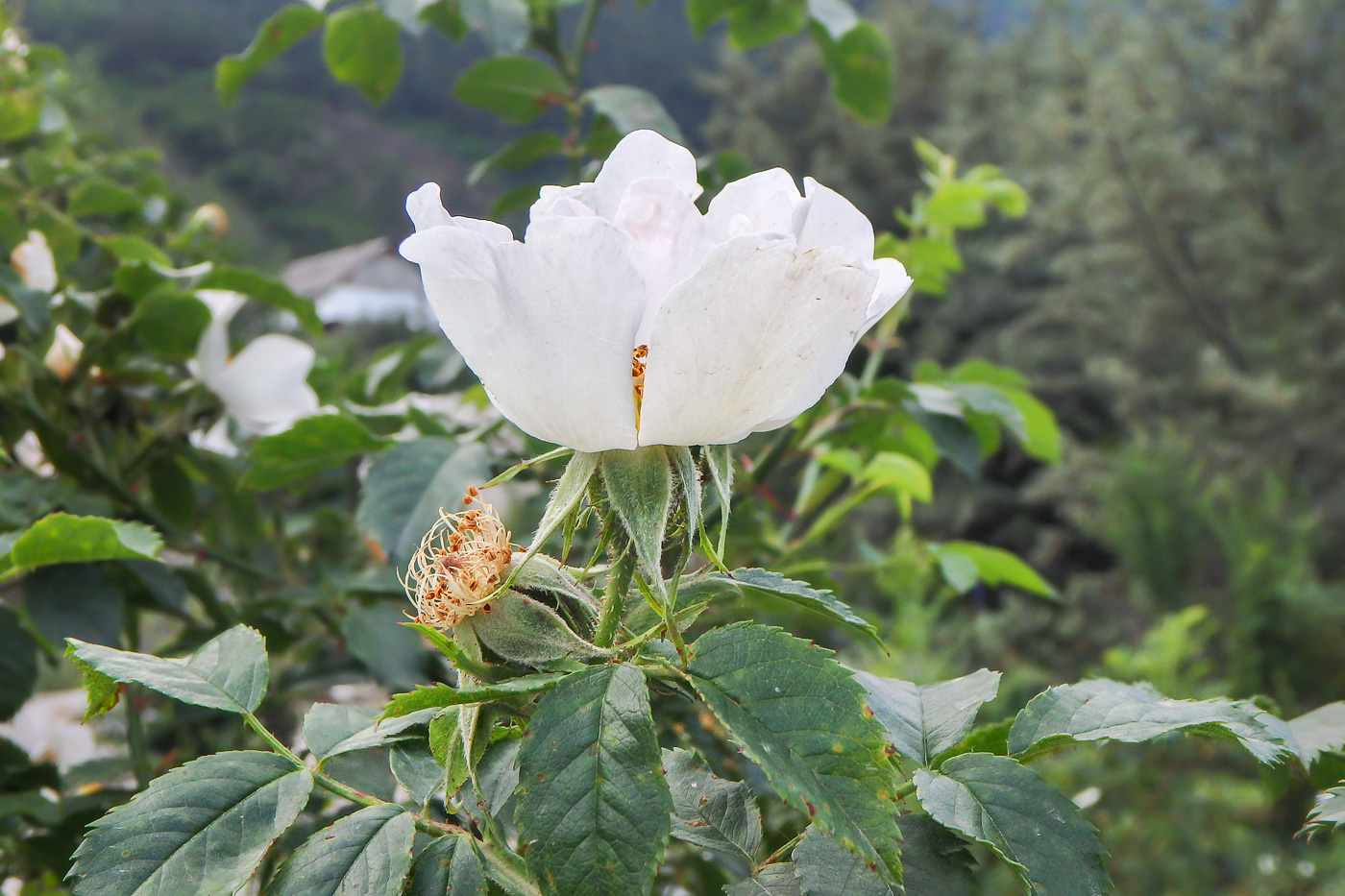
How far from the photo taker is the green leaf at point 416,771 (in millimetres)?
302

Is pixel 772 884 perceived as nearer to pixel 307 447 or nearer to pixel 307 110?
pixel 307 447

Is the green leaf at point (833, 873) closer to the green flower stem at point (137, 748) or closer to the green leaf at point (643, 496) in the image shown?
the green leaf at point (643, 496)

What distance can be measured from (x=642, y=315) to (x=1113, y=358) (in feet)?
21.0

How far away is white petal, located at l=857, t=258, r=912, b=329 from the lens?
287 mm

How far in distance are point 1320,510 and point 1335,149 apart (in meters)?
2.21

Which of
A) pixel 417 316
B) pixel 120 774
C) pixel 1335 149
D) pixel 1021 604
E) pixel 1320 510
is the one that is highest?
pixel 120 774

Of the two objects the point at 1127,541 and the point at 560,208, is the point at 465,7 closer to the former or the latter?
the point at 560,208

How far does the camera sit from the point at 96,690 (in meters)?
0.31

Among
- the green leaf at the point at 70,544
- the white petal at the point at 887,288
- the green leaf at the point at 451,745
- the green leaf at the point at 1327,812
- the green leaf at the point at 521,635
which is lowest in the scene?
the green leaf at the point at 70,544

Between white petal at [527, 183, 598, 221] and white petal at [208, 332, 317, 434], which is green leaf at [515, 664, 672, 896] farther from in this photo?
white petal at [208, 332, 317, 434]

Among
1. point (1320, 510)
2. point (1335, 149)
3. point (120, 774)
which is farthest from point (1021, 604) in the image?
point (120, 774)

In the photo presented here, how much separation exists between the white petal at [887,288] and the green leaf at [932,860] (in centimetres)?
15

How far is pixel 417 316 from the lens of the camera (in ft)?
29.7

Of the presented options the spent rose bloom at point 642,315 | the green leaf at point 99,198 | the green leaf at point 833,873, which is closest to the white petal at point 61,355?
the green leaf at point 99,198
